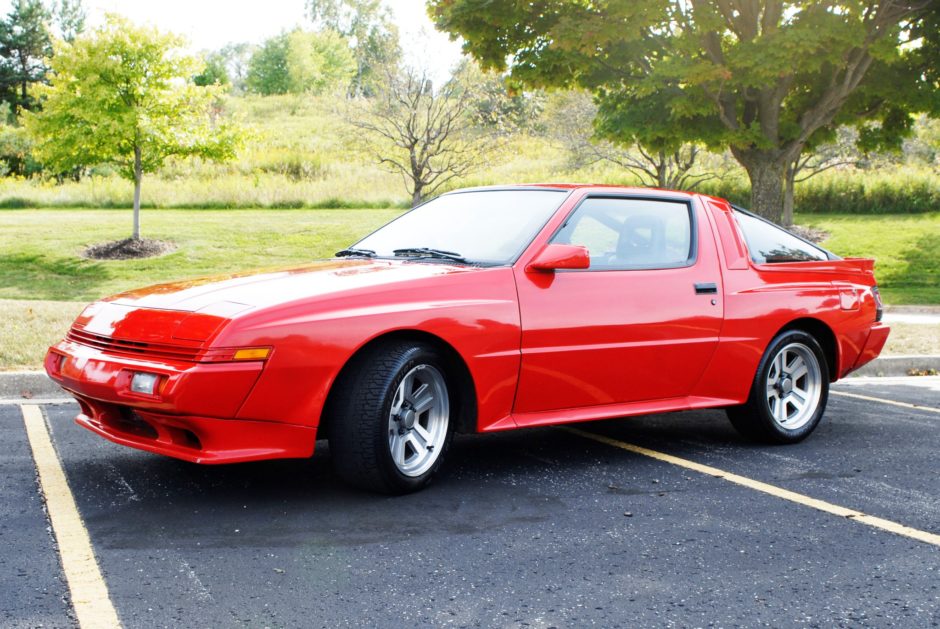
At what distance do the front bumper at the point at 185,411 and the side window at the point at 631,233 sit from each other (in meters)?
1.94

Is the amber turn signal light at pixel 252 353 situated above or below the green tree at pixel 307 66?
below

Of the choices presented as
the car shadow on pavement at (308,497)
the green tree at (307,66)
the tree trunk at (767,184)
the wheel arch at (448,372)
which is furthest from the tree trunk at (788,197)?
the green tree at (307,66)

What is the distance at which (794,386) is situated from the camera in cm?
653

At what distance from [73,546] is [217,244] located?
1929 cm

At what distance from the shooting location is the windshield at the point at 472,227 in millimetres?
5395

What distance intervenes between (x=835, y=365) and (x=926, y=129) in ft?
88.2

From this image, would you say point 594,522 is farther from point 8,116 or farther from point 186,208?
point 8,116

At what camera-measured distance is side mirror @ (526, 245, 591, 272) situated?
5129 mm

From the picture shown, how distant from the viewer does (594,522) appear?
178 inches

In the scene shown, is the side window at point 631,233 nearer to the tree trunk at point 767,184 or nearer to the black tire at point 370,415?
the black tire at point 370,415

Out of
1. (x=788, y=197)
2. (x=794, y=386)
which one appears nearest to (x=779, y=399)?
(x=794, y=386)

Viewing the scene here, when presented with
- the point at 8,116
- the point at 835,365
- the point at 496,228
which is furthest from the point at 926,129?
the point at 8,116

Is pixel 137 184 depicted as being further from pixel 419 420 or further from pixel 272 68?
pixel 272 68

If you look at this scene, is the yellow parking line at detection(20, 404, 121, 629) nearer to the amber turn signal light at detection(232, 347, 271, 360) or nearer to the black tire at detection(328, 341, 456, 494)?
the amber turn signal light at detection(232, 347, 271, 360)
